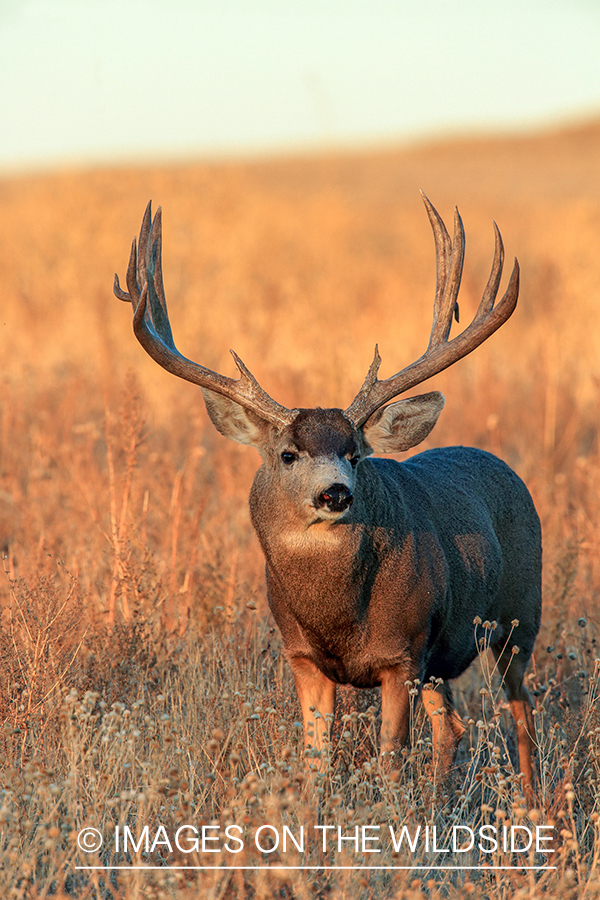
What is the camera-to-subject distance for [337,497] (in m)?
4.04

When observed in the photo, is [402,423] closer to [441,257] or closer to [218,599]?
[441,257]

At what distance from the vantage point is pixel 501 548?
5262 millimetres

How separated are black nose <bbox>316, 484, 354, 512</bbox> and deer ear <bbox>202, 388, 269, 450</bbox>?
0.71 meters

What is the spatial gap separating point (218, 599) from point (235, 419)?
174 centimetres

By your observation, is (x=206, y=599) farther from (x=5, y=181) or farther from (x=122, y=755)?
(x=5, y=181)

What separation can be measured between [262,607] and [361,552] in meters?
1.89

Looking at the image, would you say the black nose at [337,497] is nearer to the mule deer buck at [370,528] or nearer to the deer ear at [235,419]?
the mule deer buck at [370,528]

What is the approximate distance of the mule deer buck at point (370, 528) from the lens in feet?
14.4

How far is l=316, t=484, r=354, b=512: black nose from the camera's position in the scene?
4.04 metres

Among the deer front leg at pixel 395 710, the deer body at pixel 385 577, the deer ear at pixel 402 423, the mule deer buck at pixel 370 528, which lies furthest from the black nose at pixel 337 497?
the deer front leg at pixel 395 710

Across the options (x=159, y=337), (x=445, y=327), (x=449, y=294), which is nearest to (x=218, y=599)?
(x=159, y=337)

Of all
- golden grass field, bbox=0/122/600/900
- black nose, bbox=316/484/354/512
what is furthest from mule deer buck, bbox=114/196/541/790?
golden grass field, bbox=0/122/600/900

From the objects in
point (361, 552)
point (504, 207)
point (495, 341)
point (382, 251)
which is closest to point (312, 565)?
point (361, 552)

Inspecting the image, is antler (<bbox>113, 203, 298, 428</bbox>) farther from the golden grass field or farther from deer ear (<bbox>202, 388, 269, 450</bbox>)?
the golden grass field
